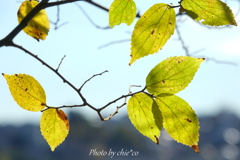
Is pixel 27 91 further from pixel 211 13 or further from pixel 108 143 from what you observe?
pixel 108 143

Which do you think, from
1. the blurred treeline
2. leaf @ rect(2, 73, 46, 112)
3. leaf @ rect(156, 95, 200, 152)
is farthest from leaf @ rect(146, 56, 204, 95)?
the blurred treeline

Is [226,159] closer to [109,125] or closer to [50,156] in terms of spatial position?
[109,125]

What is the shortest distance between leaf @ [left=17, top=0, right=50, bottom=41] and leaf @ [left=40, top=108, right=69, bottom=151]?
0.10m

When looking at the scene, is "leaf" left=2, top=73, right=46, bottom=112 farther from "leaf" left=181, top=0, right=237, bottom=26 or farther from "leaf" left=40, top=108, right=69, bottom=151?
"leaf" left=181, top=0, right=237, bottom=26

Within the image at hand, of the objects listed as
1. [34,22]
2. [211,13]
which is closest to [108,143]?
[34,22]

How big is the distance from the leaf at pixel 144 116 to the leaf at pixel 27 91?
0.32 feet

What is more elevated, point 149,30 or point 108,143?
point 149,30

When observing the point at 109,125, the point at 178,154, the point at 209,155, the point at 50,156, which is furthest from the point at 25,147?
the point at 209,155

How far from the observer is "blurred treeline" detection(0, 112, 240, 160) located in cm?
1950

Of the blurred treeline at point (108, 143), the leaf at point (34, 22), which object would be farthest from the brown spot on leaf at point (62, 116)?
the blurred treeline at point (108, 143)

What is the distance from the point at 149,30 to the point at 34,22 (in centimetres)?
15

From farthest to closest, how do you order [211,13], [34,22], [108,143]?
[108,143], [34,22], [211,13]

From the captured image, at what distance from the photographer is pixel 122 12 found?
1.22 feet

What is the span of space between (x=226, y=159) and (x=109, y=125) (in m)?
7.56
